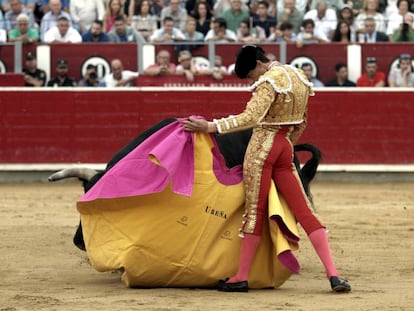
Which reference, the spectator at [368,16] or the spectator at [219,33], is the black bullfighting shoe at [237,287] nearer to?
the spectator at [219,33]

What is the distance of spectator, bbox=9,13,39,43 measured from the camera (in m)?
12.1

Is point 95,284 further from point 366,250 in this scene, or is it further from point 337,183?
point 337,183

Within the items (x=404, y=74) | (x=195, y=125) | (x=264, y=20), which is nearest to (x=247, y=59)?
(x=195, y=125)

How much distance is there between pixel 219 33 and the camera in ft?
40.0

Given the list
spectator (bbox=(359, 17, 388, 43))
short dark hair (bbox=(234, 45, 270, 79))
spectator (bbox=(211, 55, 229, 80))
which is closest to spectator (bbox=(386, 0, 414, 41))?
spectator (bbox=(359, 17, 388, 43))

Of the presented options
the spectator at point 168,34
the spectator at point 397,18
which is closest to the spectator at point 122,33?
the spectator at point 168,34

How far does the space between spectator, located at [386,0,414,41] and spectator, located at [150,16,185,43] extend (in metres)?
2.16

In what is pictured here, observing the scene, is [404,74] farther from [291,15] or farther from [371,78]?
[291,15]

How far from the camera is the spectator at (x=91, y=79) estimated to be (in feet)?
39.7

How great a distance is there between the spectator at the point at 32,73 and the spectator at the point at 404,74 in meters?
3.48

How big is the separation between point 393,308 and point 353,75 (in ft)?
24.1

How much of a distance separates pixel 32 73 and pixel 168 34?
1.41 metres

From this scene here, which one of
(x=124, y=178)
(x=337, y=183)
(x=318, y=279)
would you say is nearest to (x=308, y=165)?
(x=318, y=279)

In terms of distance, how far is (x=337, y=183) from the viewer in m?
11.7
